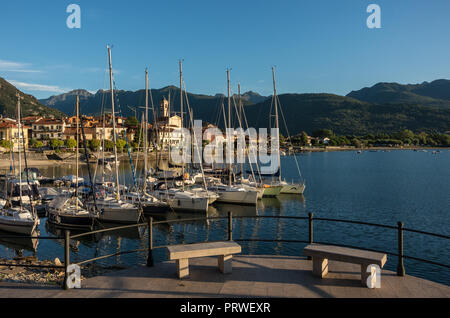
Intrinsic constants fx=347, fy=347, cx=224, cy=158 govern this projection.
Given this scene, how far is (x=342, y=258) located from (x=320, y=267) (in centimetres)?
52

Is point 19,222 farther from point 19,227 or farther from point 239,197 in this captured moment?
point 239,197

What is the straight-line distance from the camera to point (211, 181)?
41.5m

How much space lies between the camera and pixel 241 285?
6434mm

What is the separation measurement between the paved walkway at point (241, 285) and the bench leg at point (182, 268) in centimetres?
13

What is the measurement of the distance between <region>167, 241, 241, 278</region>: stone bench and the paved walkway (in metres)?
0.18

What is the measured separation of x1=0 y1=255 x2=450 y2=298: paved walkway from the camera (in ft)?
19.9

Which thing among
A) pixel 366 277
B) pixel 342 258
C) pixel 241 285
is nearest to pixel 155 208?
pixel 241 285

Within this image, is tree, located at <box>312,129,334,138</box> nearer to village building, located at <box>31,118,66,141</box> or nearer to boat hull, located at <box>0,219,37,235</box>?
village building, located at <box>31,118,66,141</box>

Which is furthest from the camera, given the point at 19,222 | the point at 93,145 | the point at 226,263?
the point at 93,145

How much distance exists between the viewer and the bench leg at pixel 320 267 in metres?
6.75

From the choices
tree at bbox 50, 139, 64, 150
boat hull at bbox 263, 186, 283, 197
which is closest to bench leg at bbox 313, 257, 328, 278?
boat hull at bbox 263, 186, 283, 197

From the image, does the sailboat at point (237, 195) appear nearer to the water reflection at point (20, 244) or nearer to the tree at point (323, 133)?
the water reflection at point (20, 244)
